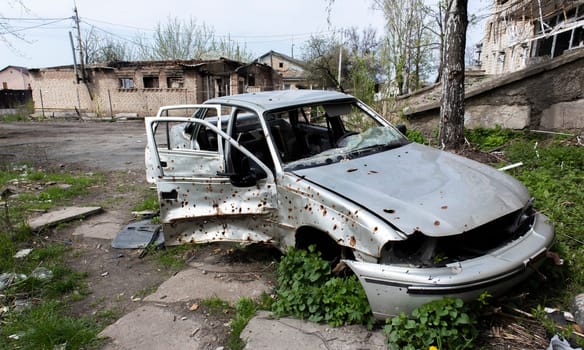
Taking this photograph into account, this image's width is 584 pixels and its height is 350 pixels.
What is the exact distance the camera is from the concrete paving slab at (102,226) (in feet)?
16.9

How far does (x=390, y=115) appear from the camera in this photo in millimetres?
8281

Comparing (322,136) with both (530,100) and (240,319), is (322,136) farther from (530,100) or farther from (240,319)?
(530,100)

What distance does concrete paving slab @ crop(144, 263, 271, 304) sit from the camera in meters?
3.42

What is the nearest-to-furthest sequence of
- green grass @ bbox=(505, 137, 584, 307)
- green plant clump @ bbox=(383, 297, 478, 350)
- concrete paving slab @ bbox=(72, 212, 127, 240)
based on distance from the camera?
green plant clump @ bbox=(383, 297, 478, 350)
green grass @ bbox=(505, 137, 584, 307)
concrete paving slab @ bbox=(72, 212, 127, 240)

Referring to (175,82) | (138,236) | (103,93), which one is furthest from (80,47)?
(138,236)

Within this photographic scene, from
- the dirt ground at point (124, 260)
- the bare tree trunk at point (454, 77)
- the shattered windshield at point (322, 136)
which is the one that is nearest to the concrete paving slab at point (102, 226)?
the dirt ground at point (124, 260)

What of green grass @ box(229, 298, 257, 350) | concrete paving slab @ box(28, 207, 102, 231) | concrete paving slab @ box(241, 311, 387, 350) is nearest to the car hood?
concrete paving slab @ box(241, 311, 387, 350)

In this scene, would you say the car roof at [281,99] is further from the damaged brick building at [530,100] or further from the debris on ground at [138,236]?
the damaged brick building at [530,100]

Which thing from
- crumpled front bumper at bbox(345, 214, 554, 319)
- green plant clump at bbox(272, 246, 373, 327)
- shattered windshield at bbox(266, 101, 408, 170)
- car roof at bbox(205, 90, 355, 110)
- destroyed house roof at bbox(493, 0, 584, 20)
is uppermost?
destroyed house roof at bbox(493, 0, 584, 20)

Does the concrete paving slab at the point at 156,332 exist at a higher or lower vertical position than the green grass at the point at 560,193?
lower

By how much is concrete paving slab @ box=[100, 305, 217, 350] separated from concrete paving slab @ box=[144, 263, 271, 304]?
27 cm

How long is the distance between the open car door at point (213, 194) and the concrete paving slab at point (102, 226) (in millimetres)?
1806

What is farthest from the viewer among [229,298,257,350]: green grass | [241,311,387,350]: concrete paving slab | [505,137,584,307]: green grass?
[505,137,584,307]: green grass

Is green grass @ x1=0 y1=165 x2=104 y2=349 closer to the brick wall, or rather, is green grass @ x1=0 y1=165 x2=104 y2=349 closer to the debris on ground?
the debris on ground
